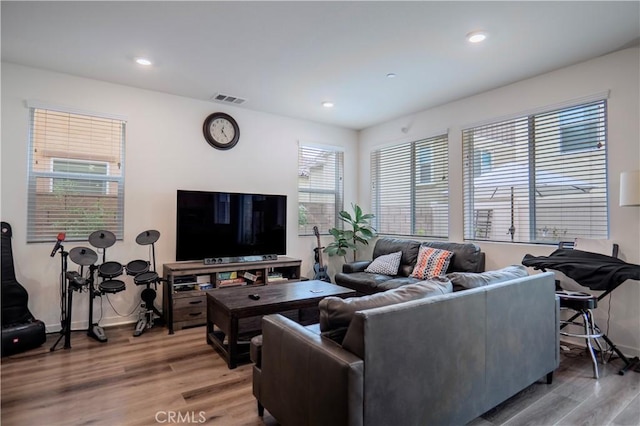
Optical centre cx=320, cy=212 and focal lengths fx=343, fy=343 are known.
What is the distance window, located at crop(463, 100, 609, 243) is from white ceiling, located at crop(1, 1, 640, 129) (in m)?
0.55

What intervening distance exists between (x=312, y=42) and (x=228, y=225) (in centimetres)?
236

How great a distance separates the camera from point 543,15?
2.56 m

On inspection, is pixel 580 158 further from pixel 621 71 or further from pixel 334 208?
pixel 334 208

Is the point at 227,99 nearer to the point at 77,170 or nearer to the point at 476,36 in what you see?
the point at 77,170

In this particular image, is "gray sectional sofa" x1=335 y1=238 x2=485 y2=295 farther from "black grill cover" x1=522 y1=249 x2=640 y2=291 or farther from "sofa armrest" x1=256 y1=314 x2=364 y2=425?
"sofa armrest" x1=256 y1=314 x2=364 y2=425

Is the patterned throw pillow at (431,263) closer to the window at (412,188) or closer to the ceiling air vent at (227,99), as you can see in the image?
the window at (412,188)

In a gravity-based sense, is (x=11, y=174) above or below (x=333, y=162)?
below

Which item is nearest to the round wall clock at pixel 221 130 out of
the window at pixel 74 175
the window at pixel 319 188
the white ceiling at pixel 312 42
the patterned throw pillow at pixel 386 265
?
the white ceiling at pixel 312 42

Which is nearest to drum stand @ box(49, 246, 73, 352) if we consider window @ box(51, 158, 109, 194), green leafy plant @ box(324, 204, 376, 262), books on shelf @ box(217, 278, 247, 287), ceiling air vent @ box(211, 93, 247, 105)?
window @ box(51, 158, 109, 194)

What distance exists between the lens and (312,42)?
2.98 m

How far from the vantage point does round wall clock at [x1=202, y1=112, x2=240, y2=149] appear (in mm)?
4492

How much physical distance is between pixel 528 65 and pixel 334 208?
3.29 meters

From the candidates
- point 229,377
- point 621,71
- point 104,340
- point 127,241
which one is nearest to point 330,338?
point 229,377

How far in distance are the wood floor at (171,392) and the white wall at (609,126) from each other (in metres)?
0.47
